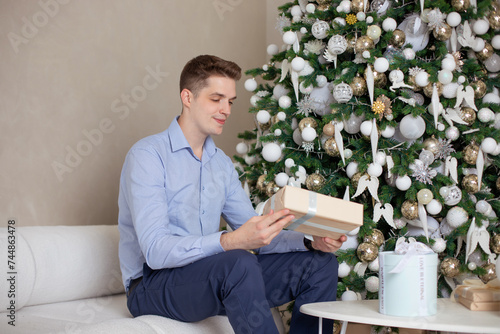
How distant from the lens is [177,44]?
2920 millimetres

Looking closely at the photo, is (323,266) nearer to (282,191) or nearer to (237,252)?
(237,252)

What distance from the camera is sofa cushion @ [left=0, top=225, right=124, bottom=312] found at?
1648 millimetres

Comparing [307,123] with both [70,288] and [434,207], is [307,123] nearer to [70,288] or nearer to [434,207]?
[434,207]

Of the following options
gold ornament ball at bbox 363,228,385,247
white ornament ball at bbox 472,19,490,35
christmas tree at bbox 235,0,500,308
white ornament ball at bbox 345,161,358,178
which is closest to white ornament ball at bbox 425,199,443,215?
christmas tree at bbox 235,0,500,308

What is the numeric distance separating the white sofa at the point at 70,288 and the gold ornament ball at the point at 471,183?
95 cm

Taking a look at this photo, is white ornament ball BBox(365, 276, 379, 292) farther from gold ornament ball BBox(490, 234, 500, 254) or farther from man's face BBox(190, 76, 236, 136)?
man's face BBox(190, 76, 236, 136)

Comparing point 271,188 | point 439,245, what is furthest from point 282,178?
point 439,245

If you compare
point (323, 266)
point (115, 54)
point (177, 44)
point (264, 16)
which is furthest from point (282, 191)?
point (264, 16)

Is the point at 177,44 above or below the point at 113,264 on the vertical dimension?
above

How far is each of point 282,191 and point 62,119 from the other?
1.37 m

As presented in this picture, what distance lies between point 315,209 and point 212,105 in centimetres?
75

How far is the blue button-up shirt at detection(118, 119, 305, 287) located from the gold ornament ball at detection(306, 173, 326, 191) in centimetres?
34

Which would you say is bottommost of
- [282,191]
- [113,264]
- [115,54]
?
[113,264]

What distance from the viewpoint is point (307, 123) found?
2.15 meters
